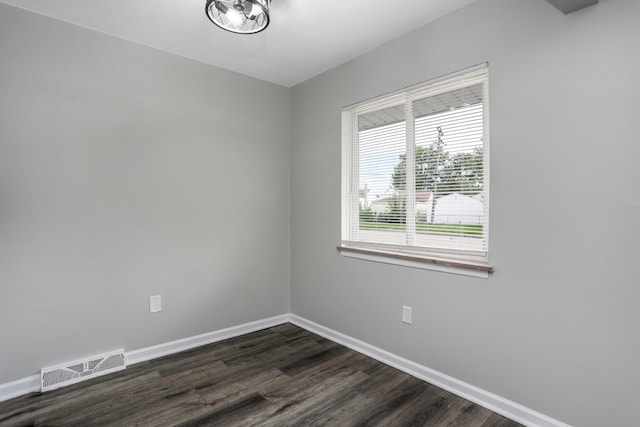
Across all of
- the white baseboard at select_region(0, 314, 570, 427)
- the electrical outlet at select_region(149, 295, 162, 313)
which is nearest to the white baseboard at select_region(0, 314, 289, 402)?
the white baseboard at select_region(0, 314, 570, 427)

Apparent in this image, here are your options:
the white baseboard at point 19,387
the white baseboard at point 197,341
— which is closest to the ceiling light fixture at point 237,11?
the white baseboard at point 197,341

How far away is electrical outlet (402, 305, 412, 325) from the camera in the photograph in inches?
96.3

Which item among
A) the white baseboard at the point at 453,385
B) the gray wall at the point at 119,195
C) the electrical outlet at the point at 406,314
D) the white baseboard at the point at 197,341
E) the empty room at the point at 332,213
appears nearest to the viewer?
the empty room at the point at 332,213

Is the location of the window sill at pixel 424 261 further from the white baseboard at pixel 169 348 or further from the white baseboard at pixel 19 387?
the white baseboard at pixel 19 387

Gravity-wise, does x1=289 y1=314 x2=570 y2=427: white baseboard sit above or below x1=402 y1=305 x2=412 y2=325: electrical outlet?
below

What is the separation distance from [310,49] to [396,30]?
0.71 metres

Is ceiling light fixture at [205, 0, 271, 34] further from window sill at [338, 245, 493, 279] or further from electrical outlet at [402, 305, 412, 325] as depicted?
electrical outlet at [402, 305, 412, 325]

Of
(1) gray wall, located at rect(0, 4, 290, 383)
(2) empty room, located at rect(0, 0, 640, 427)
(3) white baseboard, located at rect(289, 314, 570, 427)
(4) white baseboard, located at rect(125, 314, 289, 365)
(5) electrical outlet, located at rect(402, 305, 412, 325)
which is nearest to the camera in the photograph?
(2) empty room, located at rect(0, 0, 640, 427)

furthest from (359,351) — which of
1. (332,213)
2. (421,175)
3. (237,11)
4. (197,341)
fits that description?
(237,11)

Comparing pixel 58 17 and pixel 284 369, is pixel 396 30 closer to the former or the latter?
pixel 58 17

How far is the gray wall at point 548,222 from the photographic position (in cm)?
157

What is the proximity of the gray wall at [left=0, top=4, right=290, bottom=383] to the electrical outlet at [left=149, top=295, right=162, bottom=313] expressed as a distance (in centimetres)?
4

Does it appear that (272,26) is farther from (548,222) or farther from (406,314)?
(406,314)

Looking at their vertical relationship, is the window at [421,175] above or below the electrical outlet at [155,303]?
above
